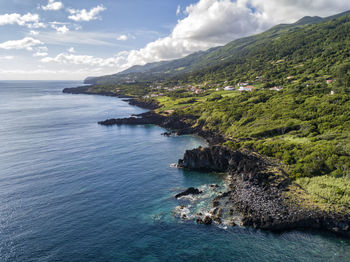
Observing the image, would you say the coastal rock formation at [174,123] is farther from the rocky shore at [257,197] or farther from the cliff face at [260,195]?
the rocky shore at [257,197]

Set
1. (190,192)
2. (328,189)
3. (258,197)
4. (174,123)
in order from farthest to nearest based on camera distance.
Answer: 1. (174,123)
2. (190,192)
3. (258,197)
4. (328,189)

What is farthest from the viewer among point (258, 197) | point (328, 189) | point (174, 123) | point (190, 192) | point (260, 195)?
point (174, 123)

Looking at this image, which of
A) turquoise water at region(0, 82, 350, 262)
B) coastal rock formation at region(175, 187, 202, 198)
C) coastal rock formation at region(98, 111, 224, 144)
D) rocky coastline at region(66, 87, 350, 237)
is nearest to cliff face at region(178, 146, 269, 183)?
rocky coastline at region(66, 87, 350, 237)

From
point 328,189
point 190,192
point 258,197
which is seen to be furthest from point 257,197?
point 190,192

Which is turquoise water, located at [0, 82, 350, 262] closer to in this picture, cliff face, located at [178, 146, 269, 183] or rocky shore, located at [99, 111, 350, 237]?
rocky shore, located at [99, 111, 350, 237]

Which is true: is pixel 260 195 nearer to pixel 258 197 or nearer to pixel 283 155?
pixel 258 197

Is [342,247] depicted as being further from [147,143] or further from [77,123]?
[77,123]
